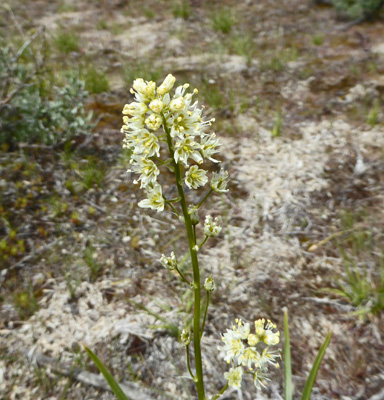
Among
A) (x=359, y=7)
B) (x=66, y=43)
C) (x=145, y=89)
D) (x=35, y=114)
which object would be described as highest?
(x=66, y=43)

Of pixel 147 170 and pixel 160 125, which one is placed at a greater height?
pixel 160 125

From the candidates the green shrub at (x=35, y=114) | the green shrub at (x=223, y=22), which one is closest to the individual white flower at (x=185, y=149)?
the green shrub at (x=35, y=114)

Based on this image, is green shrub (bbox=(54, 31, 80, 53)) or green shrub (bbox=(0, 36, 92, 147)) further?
green shrub (bbox=(54, 31, 80, 53))

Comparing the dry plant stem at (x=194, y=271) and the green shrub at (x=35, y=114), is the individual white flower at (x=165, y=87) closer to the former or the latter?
the dry plant stem at (x=194, y=271)

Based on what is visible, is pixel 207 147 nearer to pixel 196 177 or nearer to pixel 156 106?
pixel 196 177

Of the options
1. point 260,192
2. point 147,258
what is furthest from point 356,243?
point 147,258

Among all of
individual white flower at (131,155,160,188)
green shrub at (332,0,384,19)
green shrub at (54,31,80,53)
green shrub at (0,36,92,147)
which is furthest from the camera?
green shrub at (332,0,384,19)

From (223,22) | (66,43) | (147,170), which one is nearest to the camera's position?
(147,170)

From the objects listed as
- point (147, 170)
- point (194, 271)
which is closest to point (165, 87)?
point (147, 170)

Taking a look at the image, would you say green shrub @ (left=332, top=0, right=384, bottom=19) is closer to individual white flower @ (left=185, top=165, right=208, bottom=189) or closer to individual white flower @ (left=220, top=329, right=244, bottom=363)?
A: individual white flower @ (left=185, top=165, right=208, bottom=189)

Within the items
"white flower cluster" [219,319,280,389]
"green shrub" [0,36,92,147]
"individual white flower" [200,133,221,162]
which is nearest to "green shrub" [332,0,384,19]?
"green shrub" [0,36,92,147]

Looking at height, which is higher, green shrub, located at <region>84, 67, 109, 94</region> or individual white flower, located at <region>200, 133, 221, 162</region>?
green shrub, located at <region>84, 67, 109, 94</region>
